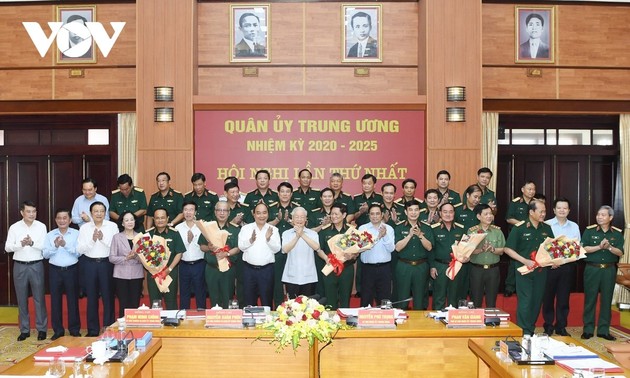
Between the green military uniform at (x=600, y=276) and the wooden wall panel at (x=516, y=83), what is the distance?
262cm

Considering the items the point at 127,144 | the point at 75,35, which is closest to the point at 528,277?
the point at 127,144

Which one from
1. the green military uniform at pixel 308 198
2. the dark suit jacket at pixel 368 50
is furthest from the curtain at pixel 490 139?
the green military uniform at pixel 308 198

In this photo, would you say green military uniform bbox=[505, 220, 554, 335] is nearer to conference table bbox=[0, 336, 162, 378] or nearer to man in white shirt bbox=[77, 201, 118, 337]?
conference table bbox=[0, 336, 162, 378]

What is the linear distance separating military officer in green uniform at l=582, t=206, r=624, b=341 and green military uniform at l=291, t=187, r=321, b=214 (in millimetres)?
2959

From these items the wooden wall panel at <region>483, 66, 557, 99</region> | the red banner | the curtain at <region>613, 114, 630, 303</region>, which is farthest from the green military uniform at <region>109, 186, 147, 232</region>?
the curtain at <region>613, 114, 630, 303</region>

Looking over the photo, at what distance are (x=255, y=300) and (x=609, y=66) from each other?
20.0 ft

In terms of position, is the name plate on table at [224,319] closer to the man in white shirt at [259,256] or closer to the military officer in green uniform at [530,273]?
the man in white shirt at [259,256]

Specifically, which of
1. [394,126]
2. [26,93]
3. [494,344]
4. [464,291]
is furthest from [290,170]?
[494,344]

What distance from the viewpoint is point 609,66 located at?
8789 mm

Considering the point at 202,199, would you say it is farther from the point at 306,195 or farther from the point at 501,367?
the point at 501,367

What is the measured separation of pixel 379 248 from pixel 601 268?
2478mm

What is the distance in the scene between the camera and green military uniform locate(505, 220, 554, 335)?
627cm

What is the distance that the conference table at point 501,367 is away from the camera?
10.7ft

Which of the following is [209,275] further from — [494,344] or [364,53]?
[364,53]
